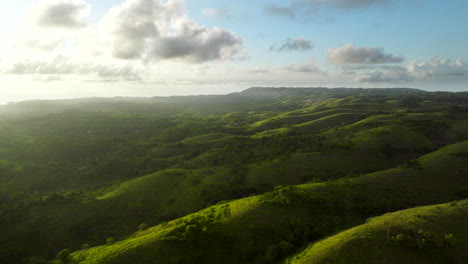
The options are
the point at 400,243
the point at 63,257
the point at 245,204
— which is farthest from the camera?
the point at 245,204

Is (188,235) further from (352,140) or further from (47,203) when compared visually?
(352,140)

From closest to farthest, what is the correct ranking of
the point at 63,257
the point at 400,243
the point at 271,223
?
the point at 400,243 < the point at 63,257 < the point at 271,223

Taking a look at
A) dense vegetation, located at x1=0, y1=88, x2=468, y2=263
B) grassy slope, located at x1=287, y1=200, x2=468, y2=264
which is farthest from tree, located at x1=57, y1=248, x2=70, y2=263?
grassy slope, located at x1=287, y1=200, x2=468, y2=264

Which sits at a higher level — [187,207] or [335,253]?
[335,253]

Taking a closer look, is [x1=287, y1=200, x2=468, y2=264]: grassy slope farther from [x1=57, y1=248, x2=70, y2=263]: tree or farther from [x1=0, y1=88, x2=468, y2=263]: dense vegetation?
[x1=57, y1=248, x2=70, y2=263]: tree

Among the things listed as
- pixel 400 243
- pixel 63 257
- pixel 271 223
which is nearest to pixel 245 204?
pixel 271 223

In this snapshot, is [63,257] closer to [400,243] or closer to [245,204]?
[245,204]

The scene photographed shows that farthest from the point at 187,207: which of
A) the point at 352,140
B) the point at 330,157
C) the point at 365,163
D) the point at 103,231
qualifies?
the point at 352,140
